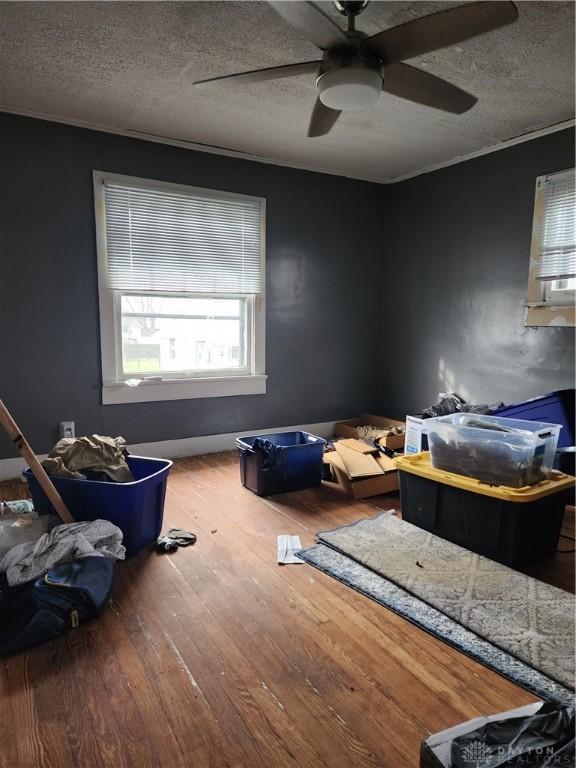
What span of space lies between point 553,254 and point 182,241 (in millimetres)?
2798

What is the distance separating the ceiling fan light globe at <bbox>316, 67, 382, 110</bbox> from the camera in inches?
77.1

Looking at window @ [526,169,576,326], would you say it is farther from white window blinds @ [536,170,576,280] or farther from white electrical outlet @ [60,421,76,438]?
white electrical outlet @ [60,421,76,438]

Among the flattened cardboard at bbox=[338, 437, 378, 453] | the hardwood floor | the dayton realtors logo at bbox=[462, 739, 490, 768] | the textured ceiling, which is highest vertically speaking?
→ the textured ceiling

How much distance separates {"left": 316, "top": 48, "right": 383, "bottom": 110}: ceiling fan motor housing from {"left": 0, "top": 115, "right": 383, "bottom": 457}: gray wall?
2.20 metres

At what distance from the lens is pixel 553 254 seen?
3539mm

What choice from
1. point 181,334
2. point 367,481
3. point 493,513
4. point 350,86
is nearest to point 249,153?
point 181,334

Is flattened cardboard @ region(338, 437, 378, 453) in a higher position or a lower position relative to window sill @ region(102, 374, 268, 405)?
lower

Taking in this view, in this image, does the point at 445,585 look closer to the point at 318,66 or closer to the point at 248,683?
the point at 248,683

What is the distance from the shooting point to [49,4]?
214cm

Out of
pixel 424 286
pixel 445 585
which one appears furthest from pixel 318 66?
pixel 424 286

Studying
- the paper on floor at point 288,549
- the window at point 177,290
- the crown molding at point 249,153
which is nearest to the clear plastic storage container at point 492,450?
the paper on floor at point 288,549

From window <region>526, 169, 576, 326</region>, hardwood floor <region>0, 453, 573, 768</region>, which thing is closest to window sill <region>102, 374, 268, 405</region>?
hardwood floor <region>0, 453, 573, 768</region>

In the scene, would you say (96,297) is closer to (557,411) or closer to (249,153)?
(249,153)

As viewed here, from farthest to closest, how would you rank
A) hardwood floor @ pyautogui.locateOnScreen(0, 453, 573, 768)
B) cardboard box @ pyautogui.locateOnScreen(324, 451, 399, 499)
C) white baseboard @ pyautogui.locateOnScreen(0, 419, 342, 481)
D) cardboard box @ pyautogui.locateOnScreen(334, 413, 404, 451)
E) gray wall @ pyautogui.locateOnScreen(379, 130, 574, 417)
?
cardboard box @ pyautogui.locateOnScreen(334, 413, 404, 451)
white baseboard @ pyautogui.locateOnScreen(0, 419, 342, 481)
gray wall @ pyautogui.locateOnScreen(379, 130, 574, 417)
cardboard box @ pyautogui.locateOnScreen(324, 451, 399, 499)
hardwood floor @ pyautogui.locateOnScreen(0, 453, 573, 768)
